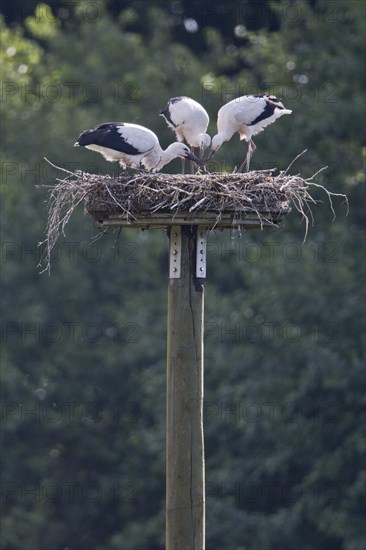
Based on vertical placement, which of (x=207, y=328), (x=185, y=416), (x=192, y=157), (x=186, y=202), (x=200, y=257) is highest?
(x=192, y=157)

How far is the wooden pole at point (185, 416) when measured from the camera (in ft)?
20.8

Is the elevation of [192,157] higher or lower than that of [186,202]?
higher

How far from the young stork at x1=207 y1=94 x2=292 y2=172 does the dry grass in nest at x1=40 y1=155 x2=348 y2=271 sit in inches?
96.3

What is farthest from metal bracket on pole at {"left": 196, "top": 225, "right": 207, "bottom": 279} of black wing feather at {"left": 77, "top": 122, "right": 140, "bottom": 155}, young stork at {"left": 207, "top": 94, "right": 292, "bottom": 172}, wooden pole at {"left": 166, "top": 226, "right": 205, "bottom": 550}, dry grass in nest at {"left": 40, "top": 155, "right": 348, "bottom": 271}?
young stork at {"left": 207, "top": 94, "right": 292, "bottom": 172}

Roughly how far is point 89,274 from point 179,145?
918 centimetres

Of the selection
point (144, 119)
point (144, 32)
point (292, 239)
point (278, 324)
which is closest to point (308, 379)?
point (278, 324)

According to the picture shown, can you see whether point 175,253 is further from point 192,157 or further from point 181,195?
point 192,157

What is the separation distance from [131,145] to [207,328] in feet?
22.3

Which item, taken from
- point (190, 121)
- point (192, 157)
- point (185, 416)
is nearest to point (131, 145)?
point (192, 157)

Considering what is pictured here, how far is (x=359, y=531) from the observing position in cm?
1428

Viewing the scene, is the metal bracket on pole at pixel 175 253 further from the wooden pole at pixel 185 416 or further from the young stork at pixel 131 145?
the young stork at pixel 131 145

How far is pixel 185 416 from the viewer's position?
6.44 meters

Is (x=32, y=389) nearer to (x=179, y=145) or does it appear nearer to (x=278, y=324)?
(x=278, y=324)

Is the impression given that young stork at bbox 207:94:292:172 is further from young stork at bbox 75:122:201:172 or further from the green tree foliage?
the green tree foliage
